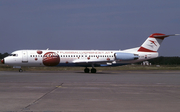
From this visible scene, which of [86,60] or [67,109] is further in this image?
[86,60]

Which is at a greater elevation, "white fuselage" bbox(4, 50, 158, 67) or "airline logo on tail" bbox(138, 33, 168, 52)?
"airline logo on tail" bbox(138, 33, 168, 52)

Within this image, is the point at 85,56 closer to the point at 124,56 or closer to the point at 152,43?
the point at 124,56

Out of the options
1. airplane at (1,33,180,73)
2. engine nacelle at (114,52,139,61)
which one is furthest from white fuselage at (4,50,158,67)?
engine nacelle at (114,52,139,61)

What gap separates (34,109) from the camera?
7.81 meters

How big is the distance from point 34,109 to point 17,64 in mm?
27673

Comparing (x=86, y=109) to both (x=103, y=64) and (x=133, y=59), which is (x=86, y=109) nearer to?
(x=103, y=64)

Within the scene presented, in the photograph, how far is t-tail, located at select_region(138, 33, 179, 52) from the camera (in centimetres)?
3809

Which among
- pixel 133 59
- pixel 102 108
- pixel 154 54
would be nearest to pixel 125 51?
pixel 133 59

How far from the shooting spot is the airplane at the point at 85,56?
33875 millimetres

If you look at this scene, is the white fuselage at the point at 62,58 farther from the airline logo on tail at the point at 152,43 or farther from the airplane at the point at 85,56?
the airline logo on tail at the point at 152,43

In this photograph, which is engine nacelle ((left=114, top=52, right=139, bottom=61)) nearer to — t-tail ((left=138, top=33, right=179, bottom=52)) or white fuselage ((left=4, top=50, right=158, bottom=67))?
white fuselage ((left=4, top=50, right=158, bottom=67))

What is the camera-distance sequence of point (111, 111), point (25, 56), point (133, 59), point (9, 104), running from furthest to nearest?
point (133, 59) → point (25, 56) → point (9, 104) → point (111, 111)

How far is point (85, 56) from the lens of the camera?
35812mm

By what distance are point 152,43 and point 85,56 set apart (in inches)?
451
